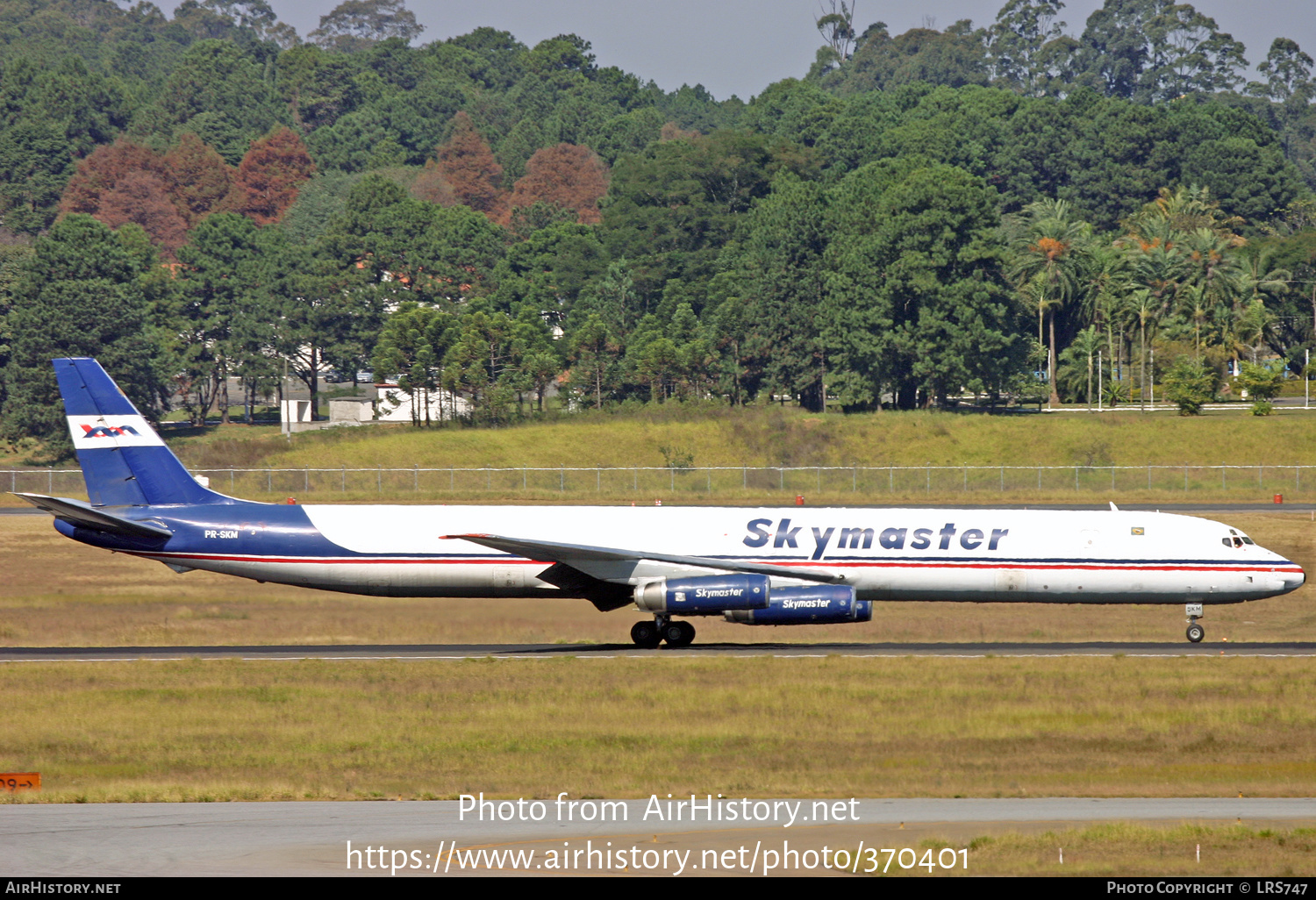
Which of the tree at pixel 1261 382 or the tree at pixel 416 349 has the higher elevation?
the tree at pixel 416 349

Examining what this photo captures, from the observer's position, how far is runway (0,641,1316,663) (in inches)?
1471

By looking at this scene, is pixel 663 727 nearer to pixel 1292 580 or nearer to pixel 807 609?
pixel 807 609

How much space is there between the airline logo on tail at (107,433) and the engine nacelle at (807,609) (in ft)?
58.6

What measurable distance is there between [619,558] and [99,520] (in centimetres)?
1394

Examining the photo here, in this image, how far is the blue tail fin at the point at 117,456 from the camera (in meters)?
41.8

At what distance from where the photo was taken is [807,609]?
3712 cm

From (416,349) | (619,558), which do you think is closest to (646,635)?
(619,558)

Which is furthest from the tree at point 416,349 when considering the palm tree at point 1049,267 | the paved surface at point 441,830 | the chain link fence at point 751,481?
the paved surface at point 441,830

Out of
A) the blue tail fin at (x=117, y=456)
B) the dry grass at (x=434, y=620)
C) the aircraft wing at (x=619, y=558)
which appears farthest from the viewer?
the blue tail fin at (x=117, y=456)

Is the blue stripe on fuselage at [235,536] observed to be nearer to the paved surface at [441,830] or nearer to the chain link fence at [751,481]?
the paved surface at [441,830]

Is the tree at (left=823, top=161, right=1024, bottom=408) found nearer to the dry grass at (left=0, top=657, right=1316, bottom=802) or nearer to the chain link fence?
the chain link fence

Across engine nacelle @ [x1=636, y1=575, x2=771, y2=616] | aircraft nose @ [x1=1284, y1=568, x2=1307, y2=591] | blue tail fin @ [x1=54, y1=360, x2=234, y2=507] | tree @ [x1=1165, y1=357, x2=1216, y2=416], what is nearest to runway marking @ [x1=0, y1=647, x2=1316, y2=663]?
engine nacelle @ [x1=636, y1=575, x2=771, y2=616]

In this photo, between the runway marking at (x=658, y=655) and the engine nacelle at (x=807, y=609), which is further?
the engine nacelle at (x=807, y=609)
